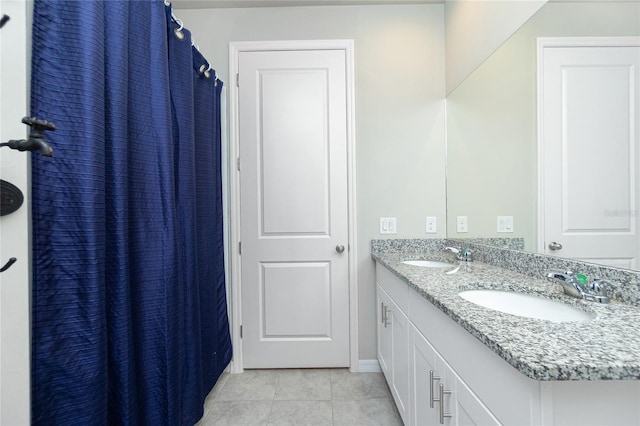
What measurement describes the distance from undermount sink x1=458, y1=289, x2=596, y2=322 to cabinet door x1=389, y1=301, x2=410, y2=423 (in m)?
0.35

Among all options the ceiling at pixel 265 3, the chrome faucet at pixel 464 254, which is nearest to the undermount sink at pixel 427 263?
the chrome faucet at pixel 464 254

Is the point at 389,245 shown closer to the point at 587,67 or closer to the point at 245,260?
the point at 245,260

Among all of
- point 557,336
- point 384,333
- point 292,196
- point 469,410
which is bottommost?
point 384,333

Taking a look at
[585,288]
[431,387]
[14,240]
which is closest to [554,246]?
[585,288]

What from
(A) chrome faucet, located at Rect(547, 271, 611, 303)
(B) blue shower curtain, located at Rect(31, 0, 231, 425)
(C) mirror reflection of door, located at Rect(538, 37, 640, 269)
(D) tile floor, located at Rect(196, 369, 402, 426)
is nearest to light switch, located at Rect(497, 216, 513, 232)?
(C) mirror reflection of door, located at Rect(538, 37, 640, 269)

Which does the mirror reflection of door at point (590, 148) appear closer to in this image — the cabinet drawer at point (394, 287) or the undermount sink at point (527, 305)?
the undermount sink at point (527, 305)

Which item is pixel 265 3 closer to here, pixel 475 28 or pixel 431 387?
pixel 475 28

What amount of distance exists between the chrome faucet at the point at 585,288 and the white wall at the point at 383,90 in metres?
1.05

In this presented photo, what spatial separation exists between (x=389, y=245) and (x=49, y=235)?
5.79 ft

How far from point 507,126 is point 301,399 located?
194 cm

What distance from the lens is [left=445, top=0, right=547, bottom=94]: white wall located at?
4.16ft

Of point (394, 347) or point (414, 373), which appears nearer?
point (414, 373)

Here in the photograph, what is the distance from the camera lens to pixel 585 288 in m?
0.88

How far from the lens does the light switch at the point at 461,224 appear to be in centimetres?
175
